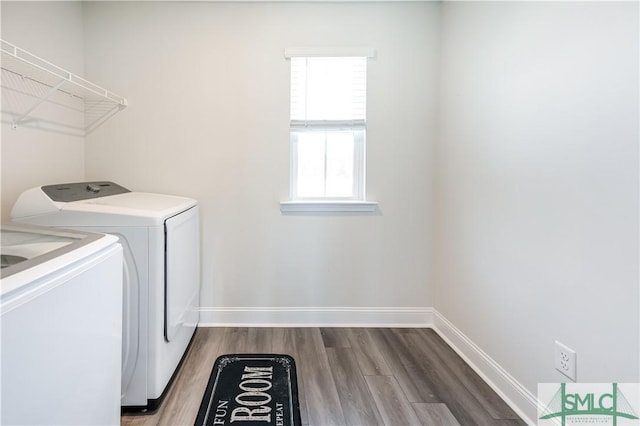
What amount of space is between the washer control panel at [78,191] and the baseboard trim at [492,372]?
2269mm

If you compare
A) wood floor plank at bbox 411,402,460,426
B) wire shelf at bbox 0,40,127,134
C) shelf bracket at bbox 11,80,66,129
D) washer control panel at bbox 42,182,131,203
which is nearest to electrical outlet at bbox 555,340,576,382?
wood floor plank at bbox 411,402,460,426

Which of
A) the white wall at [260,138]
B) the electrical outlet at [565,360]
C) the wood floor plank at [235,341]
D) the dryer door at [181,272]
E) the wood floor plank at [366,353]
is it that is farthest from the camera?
the white wall at [260,138]

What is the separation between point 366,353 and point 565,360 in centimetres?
103

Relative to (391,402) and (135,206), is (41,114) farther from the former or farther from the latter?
(391,402)

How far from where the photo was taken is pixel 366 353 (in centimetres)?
197

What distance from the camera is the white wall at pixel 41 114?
161 cm

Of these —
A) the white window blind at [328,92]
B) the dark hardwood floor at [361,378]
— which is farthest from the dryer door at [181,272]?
the white window blind at [328,92]

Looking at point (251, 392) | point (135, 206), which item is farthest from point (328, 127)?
point (251, 392)

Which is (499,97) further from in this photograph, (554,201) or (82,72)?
(82,72)

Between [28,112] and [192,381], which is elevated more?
[28,112]

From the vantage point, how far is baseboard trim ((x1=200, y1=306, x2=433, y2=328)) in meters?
2.30

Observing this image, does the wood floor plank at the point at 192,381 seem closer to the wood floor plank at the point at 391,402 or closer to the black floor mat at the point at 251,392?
the black floor mat at the point at 251,392

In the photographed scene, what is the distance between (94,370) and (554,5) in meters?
2.12

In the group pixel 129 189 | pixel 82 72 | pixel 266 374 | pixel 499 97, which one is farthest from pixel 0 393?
pixel 82 72
